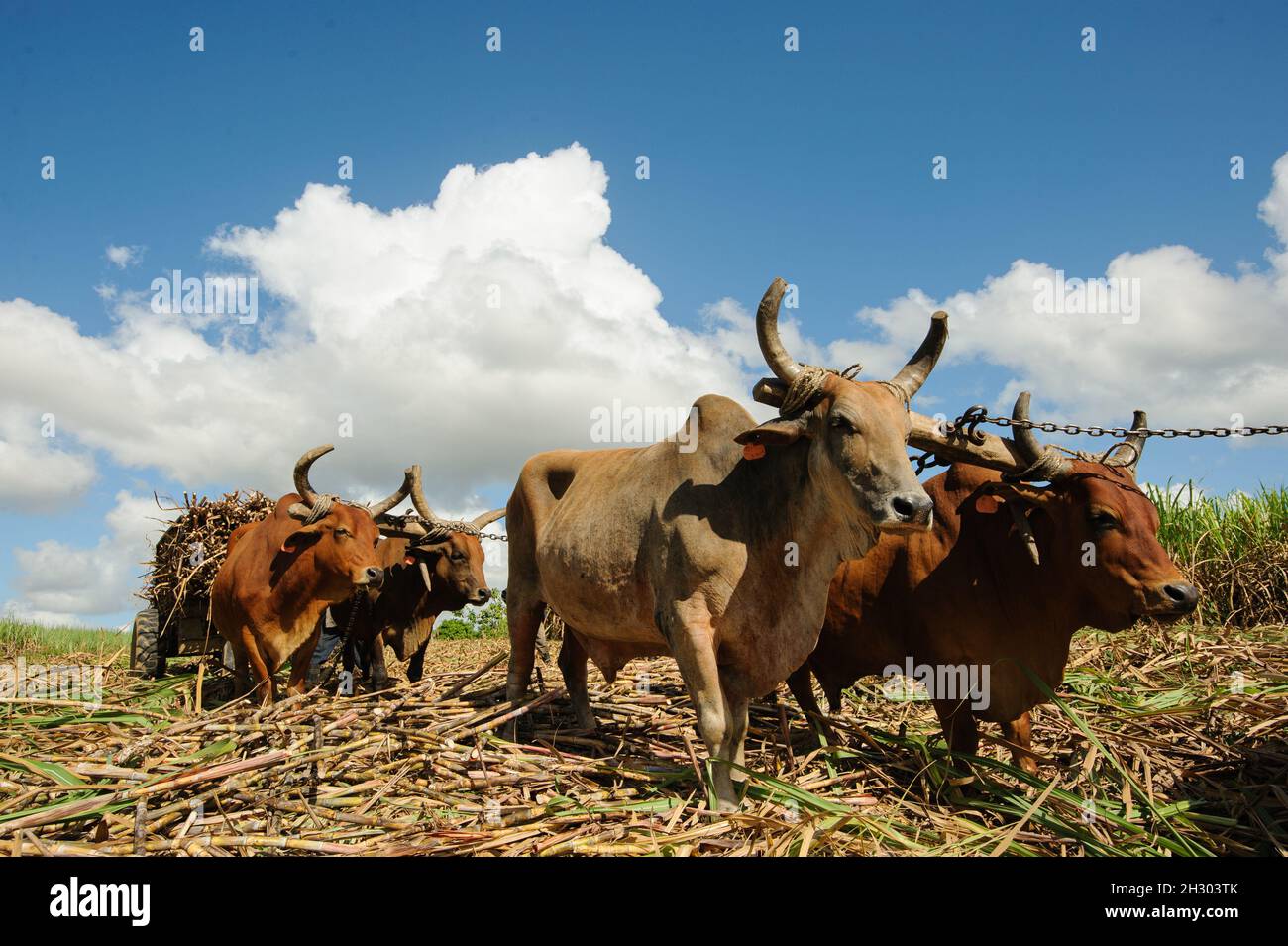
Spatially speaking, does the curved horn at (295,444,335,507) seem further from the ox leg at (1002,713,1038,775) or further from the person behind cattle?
the ox leg at (1002,713,1038,775)

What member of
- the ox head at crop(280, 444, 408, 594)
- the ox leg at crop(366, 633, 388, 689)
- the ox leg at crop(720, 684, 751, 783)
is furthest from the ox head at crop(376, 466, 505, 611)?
the ox leg at crop(720, 684, 751, 783)

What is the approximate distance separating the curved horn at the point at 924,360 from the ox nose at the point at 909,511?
96 cm

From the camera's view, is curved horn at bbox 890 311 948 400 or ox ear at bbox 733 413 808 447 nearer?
ox ear at bbox 733 413 808 447

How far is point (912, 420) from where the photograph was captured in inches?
203

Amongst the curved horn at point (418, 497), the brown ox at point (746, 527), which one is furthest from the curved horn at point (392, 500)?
the brown ox at point (746, 527)

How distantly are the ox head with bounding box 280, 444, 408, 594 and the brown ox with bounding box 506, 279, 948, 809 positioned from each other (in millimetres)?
3440

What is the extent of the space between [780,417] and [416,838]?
8.80 feet

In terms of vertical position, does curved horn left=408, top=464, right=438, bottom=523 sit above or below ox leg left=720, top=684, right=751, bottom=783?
above

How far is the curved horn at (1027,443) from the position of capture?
5227 millimetres

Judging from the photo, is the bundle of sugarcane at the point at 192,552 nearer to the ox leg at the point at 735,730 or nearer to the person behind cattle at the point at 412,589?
the person behind cattle at the point at 412,589

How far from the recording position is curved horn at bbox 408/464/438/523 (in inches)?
399
